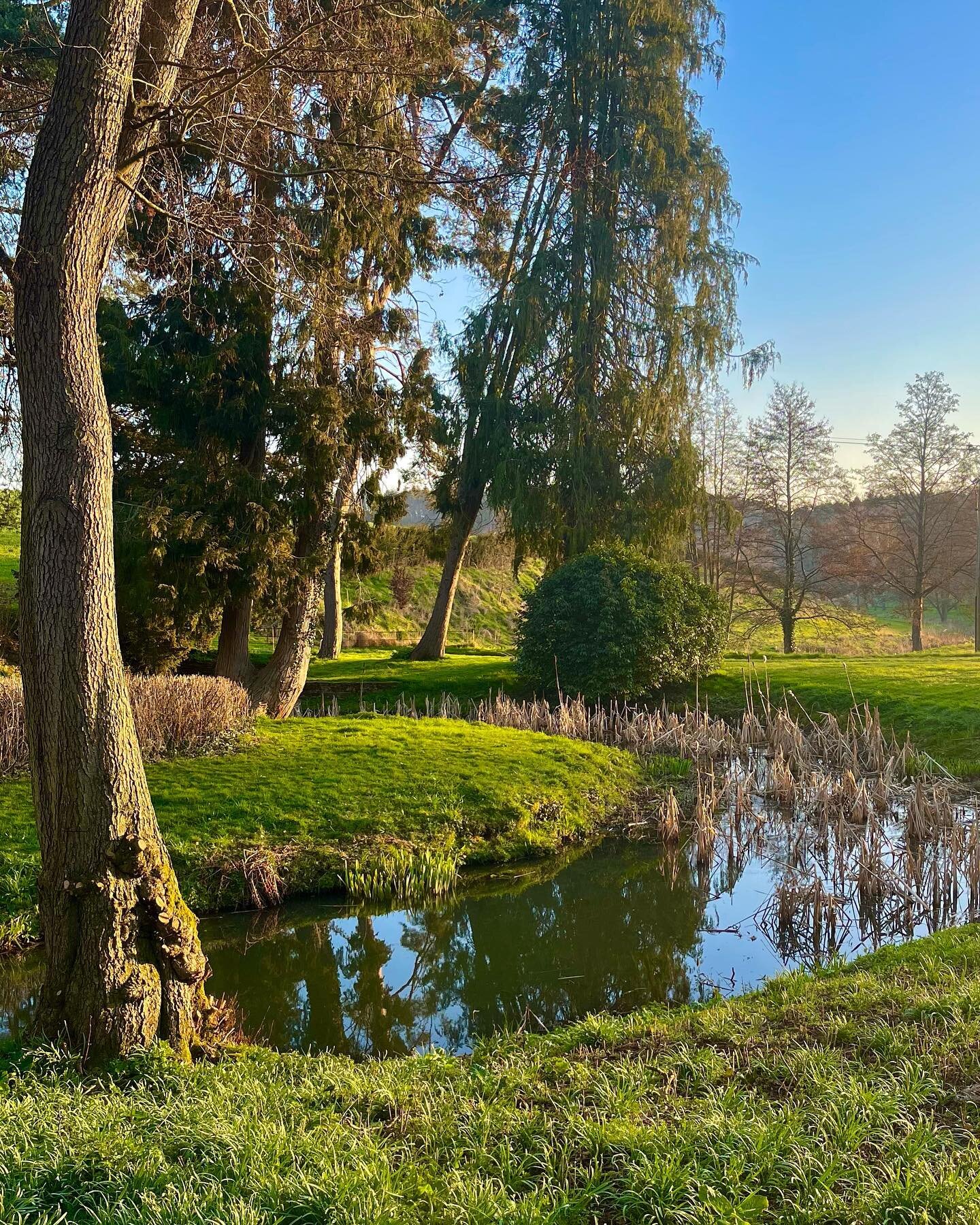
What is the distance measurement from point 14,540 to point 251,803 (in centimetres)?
2988

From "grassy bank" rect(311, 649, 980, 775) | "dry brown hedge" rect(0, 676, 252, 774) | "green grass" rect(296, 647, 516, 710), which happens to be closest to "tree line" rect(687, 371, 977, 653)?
"grassy bank" rect(311, 649, 980, 775)

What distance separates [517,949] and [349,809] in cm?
306

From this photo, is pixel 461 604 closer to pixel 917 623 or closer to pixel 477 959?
pixel 917 623

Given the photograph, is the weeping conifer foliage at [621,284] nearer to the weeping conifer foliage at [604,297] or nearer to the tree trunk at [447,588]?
the weeping conifer foliage at [604,297]

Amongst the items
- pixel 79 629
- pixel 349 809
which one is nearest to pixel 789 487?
pixel 349 809

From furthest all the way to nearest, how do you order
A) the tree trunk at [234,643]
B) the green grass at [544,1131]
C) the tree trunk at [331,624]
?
the tree trunk at [331,624] → the tree trunk at [234,643] → the green grass at [544,1131]

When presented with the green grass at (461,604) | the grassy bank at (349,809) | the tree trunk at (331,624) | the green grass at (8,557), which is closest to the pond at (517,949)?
the grassy bank at (349,809)

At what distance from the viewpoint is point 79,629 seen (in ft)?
15.1

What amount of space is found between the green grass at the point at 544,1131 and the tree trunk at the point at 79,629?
0.46 m

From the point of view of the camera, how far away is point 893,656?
80.5ft

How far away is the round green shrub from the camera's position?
59.2ft

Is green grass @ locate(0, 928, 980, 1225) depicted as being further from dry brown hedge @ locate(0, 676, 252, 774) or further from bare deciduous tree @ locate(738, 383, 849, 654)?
bare deciduous tree @ locate(738, 383, 849, 654)

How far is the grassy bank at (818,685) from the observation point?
1445 cm

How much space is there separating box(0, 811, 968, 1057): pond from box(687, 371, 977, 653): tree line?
2199 cm
